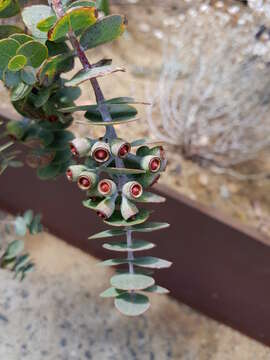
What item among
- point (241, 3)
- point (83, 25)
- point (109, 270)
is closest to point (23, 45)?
point (83, 25)

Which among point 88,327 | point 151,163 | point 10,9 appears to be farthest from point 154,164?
point 88,327

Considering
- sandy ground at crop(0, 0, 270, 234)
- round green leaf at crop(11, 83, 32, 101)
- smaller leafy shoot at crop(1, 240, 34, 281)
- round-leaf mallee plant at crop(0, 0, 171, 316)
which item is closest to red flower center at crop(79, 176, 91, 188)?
round-leaf mallee plant at crop(0, 0, 171, 316)

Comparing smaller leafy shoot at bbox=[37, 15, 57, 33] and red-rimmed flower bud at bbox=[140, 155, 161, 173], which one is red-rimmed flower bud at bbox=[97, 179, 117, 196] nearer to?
red-rimmed flower bud at bbox=[140, 155, 161, 173]

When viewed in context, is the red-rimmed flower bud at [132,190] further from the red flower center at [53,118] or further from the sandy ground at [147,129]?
the sandy ground at [147,129]

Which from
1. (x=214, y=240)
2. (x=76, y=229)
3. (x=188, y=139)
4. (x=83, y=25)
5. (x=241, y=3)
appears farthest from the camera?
(x=241, y=3)

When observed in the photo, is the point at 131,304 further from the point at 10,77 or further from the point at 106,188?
the point at 10,77

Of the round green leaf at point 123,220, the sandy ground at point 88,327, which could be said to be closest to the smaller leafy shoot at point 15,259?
the sandy ground at point 88,327

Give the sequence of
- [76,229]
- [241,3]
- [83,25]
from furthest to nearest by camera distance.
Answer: [241,3] → [76,229] → [83,25]

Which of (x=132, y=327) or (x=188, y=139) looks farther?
(x=188, y=139)

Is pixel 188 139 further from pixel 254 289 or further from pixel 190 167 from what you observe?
pixel 254 289
